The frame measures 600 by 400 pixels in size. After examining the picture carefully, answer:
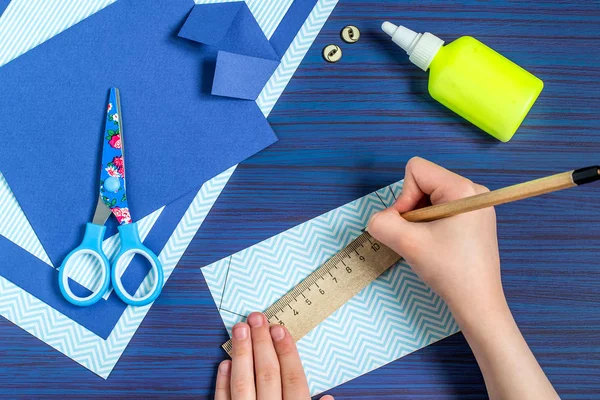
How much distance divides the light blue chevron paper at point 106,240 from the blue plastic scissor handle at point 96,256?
23mm

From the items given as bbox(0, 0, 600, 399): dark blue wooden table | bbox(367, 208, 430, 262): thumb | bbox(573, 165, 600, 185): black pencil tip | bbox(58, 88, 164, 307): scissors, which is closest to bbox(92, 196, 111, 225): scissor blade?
bbox(58, 88, 164, 307): scissors

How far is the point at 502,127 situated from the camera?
0.78 m

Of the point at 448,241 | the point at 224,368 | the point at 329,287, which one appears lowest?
the point at 224,368

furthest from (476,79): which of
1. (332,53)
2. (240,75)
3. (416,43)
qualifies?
(240,75)

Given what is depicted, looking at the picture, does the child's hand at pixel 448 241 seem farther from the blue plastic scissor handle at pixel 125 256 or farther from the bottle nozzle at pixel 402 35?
the blue plastic scissor handle at pixel 125 256

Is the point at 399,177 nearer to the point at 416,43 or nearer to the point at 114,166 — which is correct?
the point at 416,43

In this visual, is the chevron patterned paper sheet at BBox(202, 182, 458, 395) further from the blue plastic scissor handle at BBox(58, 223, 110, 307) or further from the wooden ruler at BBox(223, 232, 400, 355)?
the blue plastic scissor handle at BBox(58, 223, 110, 307)

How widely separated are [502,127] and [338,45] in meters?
0.25

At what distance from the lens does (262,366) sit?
2.63ft

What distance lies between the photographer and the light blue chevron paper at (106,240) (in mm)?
814

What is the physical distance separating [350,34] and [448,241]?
0.33 metres

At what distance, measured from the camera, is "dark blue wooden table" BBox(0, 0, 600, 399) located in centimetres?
81

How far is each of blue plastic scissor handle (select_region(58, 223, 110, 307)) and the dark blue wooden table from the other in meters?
0.08

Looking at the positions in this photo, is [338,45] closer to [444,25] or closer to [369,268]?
[444,25]
